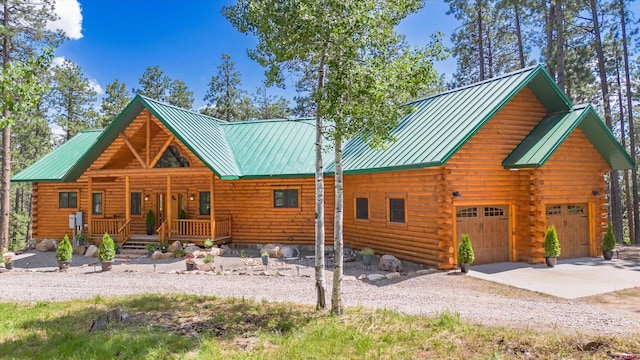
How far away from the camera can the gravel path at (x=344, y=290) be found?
764 centimetres

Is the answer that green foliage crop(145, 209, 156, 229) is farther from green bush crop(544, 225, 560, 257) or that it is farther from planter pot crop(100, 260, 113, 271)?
green bush crop(544, 225, 560, 257)

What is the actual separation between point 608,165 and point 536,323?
426 inches

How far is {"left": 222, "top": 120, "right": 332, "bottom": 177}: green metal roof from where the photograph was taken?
17.4 metres

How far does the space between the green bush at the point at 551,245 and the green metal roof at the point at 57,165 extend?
19.2 metres

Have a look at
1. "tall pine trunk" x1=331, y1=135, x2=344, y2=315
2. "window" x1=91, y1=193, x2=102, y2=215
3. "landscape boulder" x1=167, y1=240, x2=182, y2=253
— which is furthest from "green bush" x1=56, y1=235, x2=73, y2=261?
"tall pine trunk" x1=331, y1=135, x2=344, y2=315

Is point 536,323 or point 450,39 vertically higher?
point 450,39

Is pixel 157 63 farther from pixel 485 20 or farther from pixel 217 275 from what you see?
pixel 217 275

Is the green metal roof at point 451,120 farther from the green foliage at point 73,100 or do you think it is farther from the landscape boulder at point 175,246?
the green foliage at point 73,100

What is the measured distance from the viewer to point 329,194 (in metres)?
17.3

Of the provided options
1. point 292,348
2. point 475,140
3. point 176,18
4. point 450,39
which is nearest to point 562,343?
point 292,348

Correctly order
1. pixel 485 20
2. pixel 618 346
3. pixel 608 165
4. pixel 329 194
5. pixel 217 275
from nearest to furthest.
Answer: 1. pixel 618 346
2. pixel 217 275
3. pixel 608 165
4. pixel 329 194
5. pixel 485 20

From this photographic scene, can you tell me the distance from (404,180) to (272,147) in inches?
306

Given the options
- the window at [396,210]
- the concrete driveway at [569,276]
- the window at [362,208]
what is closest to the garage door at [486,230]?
the concrete driveway at [569,276]

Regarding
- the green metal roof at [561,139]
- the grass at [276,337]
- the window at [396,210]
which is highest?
the green metal roof at [561,139]
